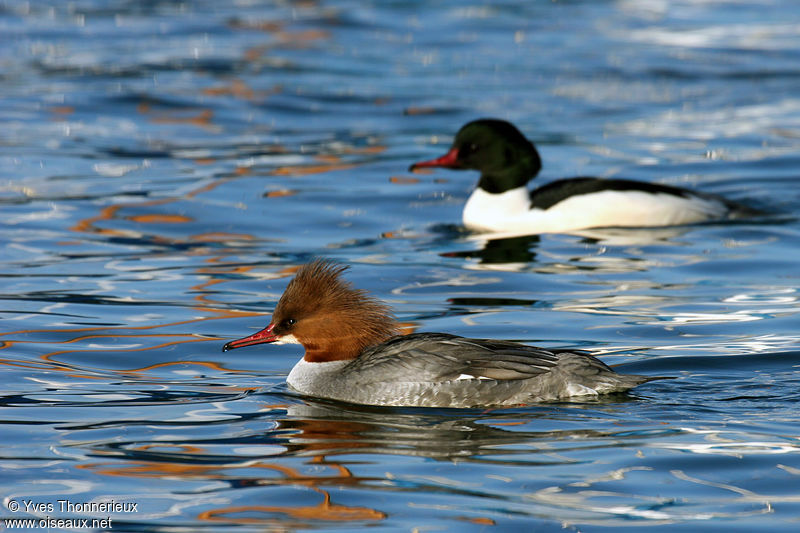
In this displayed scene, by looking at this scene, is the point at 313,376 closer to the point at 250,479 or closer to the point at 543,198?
the point at 250,479

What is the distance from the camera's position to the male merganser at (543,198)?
485 inches

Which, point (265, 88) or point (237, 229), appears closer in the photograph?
point (237, 229)

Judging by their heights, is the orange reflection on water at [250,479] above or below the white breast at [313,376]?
below

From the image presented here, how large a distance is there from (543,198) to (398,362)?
19.0 ft

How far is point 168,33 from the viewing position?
25234mm

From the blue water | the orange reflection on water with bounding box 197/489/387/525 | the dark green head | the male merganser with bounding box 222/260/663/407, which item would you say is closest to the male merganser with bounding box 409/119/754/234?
the dark green head

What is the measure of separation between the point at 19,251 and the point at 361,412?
5428 millimetres

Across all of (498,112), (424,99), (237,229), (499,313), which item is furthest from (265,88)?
(499,313)

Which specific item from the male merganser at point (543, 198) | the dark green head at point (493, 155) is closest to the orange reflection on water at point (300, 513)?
the male merganser at point (543, 198)

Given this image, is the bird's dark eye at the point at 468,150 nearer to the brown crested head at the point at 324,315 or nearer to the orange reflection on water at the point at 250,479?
the brown crested head at the point at 324,315

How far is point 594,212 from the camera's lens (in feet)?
40.4

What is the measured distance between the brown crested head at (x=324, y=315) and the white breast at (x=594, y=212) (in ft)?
17.4

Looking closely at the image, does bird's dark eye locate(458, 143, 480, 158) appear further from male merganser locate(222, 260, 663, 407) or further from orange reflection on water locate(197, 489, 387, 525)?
orange reflection on water locate(197, 489, 387, 525)

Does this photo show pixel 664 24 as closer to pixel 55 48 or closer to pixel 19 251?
pixel 55 48
